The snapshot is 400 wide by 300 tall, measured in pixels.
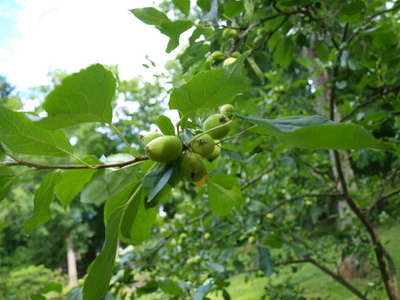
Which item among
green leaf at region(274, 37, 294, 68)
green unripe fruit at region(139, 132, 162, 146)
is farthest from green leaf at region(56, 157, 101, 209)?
green leaf at region(274, 37, 294, 68)

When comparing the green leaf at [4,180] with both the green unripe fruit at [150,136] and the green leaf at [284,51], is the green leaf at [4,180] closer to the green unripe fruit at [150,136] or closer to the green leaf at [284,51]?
the green unripe fruit at [150,136]

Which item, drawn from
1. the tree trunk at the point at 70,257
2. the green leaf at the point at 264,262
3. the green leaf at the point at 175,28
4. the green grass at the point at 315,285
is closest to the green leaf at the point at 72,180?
the green leaf at the point at 175,28

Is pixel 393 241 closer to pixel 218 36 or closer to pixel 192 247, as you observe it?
pixel 192 247

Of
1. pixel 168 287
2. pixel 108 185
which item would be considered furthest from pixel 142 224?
pixel 168 287

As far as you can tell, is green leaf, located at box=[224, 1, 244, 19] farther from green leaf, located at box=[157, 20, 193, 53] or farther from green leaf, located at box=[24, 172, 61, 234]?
green leaf, located at box=[24, 172, 61, 234]

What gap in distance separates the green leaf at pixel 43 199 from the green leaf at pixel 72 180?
22mm

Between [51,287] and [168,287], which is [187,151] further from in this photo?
[51,287]

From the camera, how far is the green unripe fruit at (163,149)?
0.68 metres

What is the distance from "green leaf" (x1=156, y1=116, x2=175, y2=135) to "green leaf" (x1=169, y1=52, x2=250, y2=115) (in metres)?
0.04

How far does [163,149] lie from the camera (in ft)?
2.25

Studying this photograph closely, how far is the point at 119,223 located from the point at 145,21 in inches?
33.1

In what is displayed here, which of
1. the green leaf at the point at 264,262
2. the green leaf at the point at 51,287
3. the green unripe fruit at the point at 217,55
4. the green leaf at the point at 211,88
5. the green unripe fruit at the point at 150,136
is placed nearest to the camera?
the green leaf at the point at 211,88

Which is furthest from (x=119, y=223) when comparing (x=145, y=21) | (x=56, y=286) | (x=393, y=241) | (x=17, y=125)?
(x=393, y=241)

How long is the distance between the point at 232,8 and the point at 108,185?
101cm
